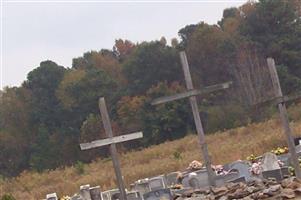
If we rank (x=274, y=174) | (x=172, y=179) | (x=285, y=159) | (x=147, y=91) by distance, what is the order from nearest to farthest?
1. (x=274, y=174)
2. (x=285, y=159)
3. (x=172, y=179)
4. (x=147, y=91)

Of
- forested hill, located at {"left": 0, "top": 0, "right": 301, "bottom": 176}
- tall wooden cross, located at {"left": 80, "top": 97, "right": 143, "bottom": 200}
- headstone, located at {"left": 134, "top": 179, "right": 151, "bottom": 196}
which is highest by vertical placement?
forested hill, located at {"left": 0, "top": 0, "right": 301, "bottom": 176}

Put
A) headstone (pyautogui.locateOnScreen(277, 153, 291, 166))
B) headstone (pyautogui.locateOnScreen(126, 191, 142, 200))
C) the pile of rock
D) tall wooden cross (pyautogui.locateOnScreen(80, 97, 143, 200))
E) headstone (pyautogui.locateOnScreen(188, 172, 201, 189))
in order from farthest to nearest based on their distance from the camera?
headstone (pyautogui.locateOnScreen(188, 172, 201, 189)) → headstone (pyautogui.locateOnScreen(277, 153, 291, 166)) → headstone (pyautogui.locateOnScreen(126, 191, 142, 200)) → tall wooden cross (pyautogui.locateOnScreen(80, 97, 143, 200)) → the pile of rock

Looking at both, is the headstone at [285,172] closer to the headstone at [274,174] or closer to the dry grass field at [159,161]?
the headstone at [274,174]

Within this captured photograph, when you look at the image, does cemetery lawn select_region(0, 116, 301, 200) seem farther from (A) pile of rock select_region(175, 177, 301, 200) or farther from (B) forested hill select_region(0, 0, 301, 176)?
(A) pile of rock select_region(175, 177, 301, 200)

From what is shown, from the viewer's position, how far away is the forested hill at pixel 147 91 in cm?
3906

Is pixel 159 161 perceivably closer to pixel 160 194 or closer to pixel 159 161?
pixel 159 161

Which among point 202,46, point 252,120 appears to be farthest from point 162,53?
point 252,120

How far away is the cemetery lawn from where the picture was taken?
20.8 metres

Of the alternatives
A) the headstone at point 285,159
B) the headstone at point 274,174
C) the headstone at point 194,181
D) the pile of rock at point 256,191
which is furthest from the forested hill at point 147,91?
the pile of rock at point 256,191

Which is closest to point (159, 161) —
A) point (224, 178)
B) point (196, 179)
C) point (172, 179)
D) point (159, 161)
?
point (159, 161)

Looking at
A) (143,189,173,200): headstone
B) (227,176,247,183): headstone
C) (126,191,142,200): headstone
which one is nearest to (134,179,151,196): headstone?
(126,191,142,200): headstone

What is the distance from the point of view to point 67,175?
28219mm

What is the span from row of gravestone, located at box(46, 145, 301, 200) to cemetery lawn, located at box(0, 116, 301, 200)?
441 cm

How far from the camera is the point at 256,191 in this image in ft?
37.5
